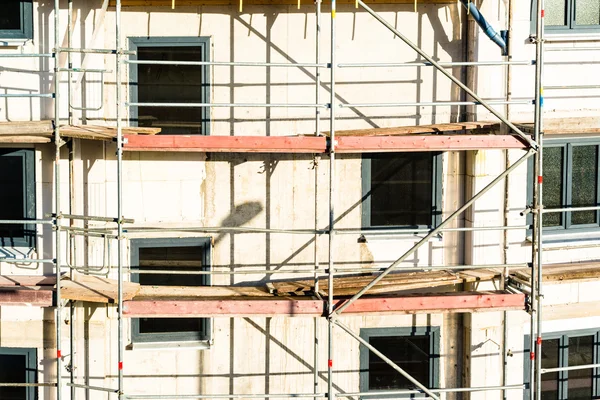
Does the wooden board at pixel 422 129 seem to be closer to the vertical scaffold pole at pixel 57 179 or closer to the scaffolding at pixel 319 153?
the scaffolding at pixel 319 153

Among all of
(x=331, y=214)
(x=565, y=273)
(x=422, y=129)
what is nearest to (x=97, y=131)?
(x=331, y=214)

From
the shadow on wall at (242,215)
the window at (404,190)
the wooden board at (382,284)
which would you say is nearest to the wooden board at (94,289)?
the shadow on wall at (242,215)

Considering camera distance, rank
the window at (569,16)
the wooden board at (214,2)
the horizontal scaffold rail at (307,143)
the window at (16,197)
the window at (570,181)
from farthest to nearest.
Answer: the window at (570,181) < the window at (569,16) < the window at (16,197) < the wooden board at (214,2) < the horizontal scaffold rail at (307,143)

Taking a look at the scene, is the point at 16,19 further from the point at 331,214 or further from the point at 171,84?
the point at 331,214

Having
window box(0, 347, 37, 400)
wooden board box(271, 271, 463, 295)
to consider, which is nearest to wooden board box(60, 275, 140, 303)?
window box(0, 347, 37, 400)

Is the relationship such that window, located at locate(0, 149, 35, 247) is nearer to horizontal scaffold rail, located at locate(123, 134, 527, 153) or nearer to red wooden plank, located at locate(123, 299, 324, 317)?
horizontal scaffold rail, located at locate(123, 134, 527, 153)

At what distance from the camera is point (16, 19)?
48.4 feet

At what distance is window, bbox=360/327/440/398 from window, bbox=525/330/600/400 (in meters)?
1.48

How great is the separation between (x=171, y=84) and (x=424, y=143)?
375 centimetres

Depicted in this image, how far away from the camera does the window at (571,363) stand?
15.9 m

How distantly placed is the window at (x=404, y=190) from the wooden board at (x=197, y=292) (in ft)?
6.49

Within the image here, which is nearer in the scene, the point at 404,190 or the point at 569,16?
the point at 569,16

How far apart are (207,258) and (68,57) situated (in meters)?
3.38

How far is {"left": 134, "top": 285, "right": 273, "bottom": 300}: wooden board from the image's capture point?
47.6ft
